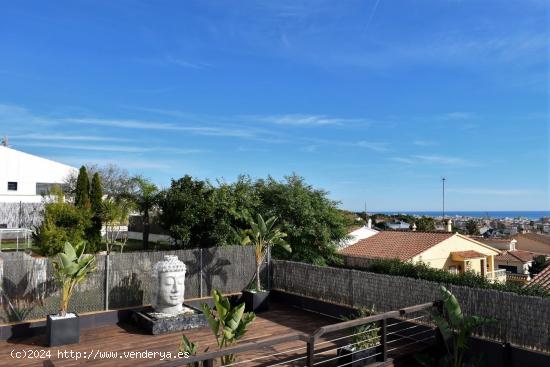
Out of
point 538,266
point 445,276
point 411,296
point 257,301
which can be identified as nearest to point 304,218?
point 445,276

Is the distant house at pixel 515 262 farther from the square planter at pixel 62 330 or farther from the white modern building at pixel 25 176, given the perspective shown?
the square planter at pixel 62 330

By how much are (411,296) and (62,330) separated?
7.19 meters

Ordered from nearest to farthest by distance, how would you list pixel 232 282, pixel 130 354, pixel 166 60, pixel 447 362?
pixel 447 362 < pixel 130 354 < pixel 232 282 < pixel 166 60

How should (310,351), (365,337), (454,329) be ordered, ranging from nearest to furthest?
(310,351), (365,337), (454,329)

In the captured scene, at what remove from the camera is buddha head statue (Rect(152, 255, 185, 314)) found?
970 cm

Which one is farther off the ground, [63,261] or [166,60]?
[166,60]

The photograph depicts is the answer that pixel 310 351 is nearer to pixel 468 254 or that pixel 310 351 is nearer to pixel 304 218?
pixel 304 218

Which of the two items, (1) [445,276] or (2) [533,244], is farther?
(2) [533,244]

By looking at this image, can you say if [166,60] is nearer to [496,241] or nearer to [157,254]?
[157,254]

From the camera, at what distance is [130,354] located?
806 centimetres

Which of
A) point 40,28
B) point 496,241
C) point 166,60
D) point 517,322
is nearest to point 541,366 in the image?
point 517,322

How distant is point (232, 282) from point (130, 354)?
4.70 metres

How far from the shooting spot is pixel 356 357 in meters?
7.09

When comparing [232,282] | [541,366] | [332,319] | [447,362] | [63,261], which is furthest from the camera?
[232,282]
